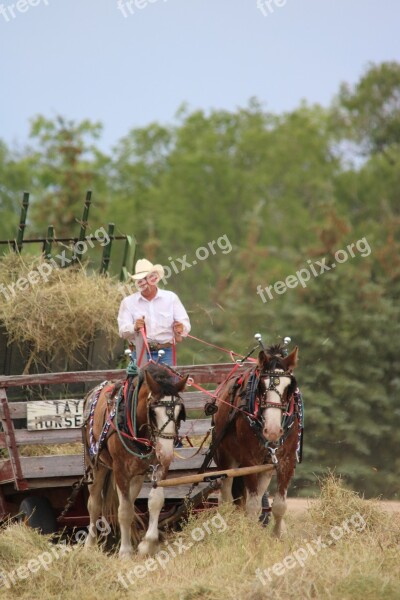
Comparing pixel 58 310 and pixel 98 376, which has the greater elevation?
pixel 58 310

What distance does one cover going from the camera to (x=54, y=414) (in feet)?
34.1

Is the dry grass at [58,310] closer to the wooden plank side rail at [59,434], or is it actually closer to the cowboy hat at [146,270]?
the cowboy hat at [146,270]

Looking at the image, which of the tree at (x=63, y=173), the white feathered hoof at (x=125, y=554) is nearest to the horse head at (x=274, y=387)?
the white feathered hoof at (x=125, y=554)

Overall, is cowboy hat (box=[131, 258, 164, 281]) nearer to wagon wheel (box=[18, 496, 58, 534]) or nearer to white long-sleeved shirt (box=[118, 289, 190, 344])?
white long-sleeved shirt (box=[118, 289, 190, 344])

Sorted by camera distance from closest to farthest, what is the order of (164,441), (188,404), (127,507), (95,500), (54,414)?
(164,441), (127,507), (188,404), (95,500), (54,414)

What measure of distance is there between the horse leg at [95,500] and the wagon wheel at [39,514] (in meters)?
0.36

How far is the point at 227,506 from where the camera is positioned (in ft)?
31.2

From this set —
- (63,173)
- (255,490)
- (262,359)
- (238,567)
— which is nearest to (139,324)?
(262,359)

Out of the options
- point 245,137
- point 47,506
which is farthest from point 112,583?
point 245,137

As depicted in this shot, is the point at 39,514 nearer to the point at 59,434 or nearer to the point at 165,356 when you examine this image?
the point at 59,434

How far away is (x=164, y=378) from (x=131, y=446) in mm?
732

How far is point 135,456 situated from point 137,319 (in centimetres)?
145

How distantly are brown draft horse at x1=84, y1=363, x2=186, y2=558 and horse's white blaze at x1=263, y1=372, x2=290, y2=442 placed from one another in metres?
0.68

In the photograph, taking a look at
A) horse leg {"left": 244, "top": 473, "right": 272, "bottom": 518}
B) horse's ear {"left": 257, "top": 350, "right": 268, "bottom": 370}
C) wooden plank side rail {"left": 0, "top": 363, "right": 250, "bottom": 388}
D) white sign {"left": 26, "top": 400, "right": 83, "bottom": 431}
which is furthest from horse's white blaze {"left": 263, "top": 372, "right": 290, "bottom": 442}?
white sign {"left": 26, "top": 400, "right": 83, "bottom": 431}
